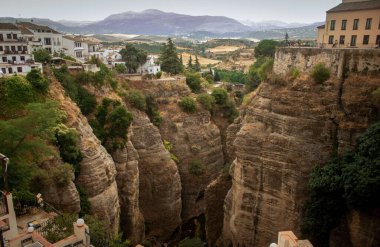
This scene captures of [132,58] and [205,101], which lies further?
[132,58]

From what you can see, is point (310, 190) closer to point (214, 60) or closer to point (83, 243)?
point (83, 243)

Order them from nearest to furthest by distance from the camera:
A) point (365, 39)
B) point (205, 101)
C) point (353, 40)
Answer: point (365, 39) < point (353, 40) < point (205, 101)

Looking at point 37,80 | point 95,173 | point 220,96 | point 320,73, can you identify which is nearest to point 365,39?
point 320,73

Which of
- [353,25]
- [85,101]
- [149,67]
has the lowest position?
[85,101]

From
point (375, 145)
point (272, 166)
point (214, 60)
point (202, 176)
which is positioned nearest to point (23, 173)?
point (272, 166)

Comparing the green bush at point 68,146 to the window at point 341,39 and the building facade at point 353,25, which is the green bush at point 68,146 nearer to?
the building facade at point 353,25

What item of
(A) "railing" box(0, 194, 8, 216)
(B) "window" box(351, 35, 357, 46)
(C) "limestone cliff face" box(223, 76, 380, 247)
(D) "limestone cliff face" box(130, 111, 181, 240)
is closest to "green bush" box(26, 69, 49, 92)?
(D) "limestone cliff face" box(130, 111, 181, 240)

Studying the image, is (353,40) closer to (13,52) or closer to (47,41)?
(13,52)

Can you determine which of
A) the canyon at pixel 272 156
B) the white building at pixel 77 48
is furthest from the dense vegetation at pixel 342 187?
the white building at pixel 77 48
